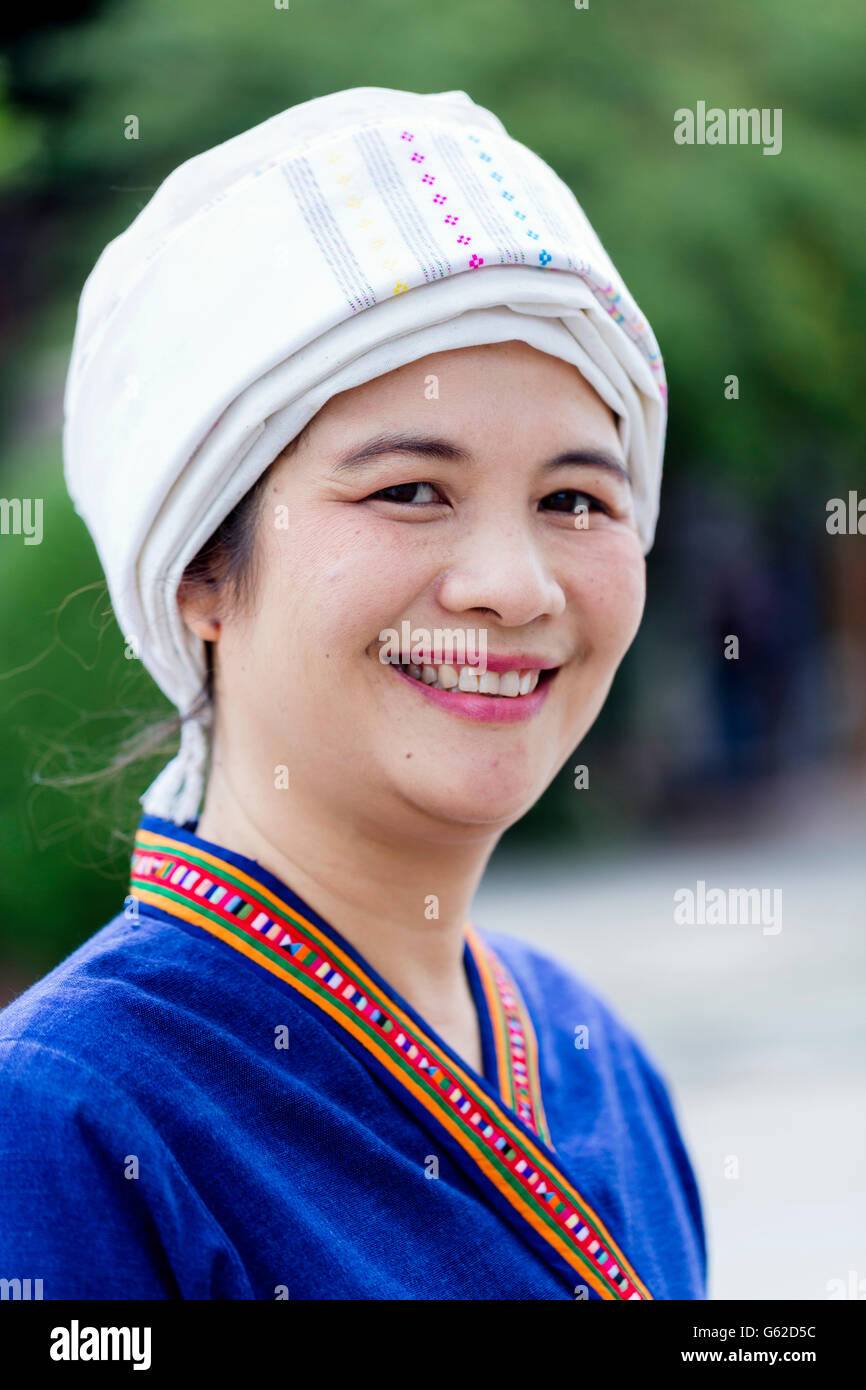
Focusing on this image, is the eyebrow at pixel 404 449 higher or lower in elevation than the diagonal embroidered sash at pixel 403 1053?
higher

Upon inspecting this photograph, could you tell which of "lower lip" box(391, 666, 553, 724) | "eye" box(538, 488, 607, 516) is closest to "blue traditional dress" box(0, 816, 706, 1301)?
"lower lip" box(391, 666, 553, 724)

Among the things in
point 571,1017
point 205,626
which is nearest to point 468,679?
point 205,626

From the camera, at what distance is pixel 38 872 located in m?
5.79

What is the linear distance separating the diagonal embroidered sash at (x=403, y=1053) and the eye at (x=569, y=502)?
55 centimetres

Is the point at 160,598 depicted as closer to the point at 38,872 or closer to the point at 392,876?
the point at 392,876

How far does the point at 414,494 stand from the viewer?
1574 mm

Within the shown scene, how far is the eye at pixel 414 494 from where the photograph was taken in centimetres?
157

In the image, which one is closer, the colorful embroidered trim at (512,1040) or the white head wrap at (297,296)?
the white head wrap at (297,296)

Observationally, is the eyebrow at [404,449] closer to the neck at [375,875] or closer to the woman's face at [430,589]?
the woman's face at [430,589]

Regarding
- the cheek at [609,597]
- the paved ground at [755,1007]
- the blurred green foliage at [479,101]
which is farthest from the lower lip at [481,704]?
the blurred green foliage at [479,101]

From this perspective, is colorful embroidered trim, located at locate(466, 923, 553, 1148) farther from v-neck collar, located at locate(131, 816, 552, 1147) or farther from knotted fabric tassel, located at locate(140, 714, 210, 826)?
knotted fabric tassel, located at locate(140, 714, 210, 826)

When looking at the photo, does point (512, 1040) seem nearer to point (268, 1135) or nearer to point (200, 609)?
point (268, 1135)

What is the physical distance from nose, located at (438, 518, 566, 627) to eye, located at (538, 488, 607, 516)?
8 cm

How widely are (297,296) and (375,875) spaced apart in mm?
672
